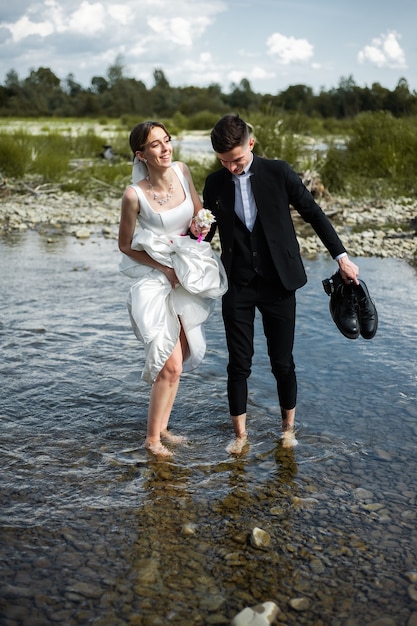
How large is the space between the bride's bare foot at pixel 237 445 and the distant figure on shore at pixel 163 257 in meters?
0.60

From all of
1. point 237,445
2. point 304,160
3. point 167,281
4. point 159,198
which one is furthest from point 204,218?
point 304,160

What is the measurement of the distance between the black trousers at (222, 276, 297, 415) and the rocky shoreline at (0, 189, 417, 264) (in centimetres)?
673

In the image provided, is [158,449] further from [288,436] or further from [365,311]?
[365,311]

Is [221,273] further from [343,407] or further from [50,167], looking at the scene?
[50,167]

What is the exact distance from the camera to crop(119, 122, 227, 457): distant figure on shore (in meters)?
4.21

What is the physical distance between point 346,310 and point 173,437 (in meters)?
1.44

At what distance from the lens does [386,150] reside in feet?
56.7

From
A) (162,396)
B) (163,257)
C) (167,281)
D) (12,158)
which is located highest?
(12,158)

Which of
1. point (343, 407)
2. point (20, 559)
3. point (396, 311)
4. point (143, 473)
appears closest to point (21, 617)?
point (20, 559)

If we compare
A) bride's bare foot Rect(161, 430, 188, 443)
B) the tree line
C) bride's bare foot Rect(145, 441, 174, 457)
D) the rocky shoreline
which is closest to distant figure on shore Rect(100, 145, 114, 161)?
the rocky shoreline

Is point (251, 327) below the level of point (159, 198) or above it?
below

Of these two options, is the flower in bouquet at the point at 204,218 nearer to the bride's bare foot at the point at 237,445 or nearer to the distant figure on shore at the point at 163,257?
the distant figure on shore at the point at 163,257

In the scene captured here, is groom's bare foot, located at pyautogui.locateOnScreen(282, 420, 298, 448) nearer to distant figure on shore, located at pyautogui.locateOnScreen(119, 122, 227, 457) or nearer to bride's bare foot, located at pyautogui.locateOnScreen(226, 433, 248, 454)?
bride's bare foot, located at pyautogui.locateOnScreen(226, 433, 248, 454)

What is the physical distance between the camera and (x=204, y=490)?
13.6 ft
